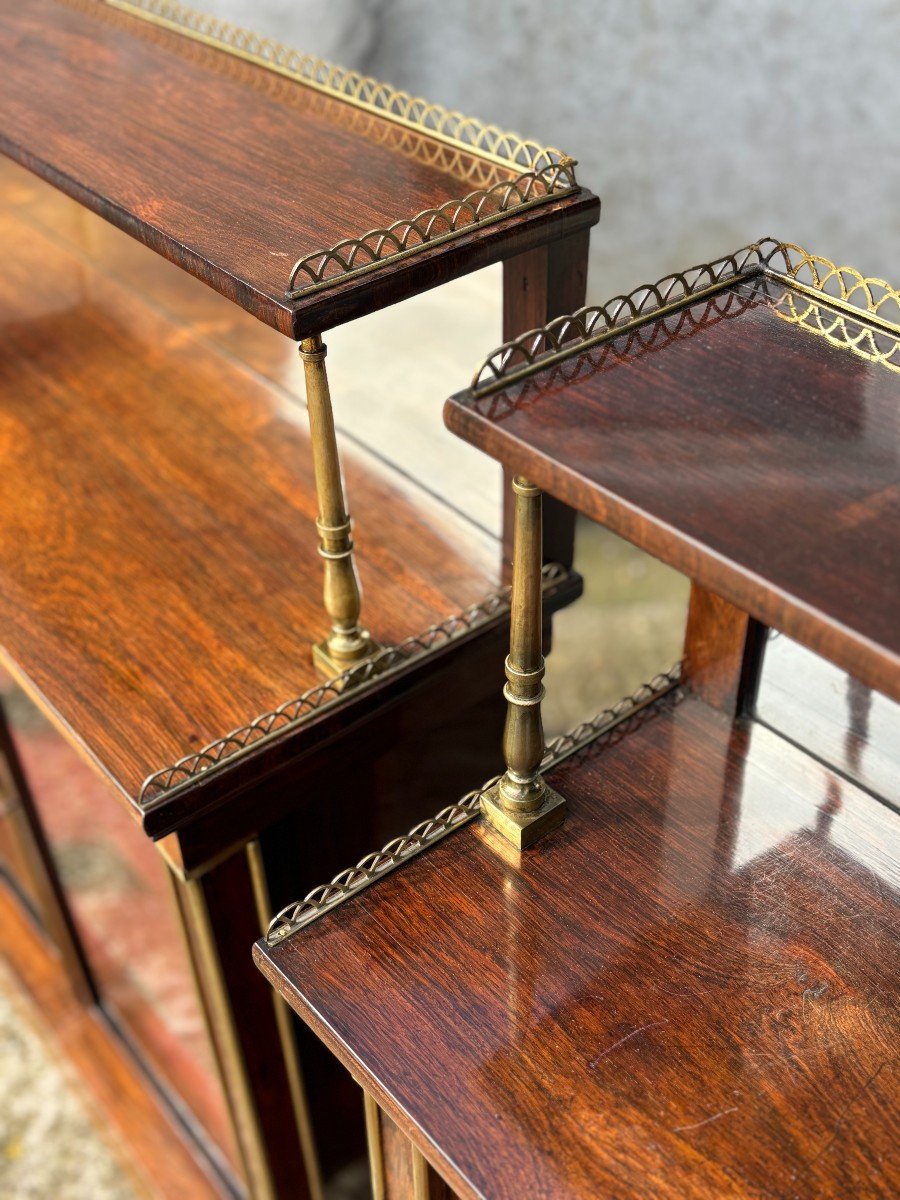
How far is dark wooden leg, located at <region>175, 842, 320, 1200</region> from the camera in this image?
0.97 m

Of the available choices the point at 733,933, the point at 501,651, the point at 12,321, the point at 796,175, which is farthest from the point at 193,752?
the point at 796,175

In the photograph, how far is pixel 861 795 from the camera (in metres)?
0.78

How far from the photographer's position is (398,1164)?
747 millimetres

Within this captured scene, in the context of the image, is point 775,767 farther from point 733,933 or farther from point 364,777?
point 364,777

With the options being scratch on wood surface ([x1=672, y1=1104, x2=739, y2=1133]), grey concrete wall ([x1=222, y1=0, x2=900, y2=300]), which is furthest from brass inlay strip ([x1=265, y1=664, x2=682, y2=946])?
grey concrete wall ([x1=222, y1=0, x2=900, y2=300])

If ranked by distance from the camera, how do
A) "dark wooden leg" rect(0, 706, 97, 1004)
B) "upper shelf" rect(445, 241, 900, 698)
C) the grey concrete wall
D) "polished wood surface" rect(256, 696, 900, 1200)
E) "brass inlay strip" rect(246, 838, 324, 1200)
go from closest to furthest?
"upper shelf" rect(445, 241, 900, 698) < "polished wood surface" rect(256, 696, 900, 1200) < "brass inlay strip" rect(246, 838, 324, 1200) < "dark wooden leg" rect(0, 706, 97, 1004) < the grey concrete wall

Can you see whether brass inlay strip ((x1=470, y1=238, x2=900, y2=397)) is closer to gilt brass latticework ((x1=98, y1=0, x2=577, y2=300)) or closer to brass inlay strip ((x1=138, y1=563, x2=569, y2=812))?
gilt brass latticework ((x1=98, y1=0, x2=577, y2=300))

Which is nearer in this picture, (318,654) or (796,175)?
(318,654)

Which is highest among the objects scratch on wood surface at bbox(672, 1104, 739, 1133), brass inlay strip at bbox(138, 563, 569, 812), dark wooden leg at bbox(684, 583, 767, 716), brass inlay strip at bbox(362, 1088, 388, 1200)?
dark wooden leg at bbox(684, 583, 767, 716)

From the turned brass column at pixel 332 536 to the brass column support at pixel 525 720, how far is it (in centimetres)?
16

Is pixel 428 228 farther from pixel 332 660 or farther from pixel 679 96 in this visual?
pixel 679 96

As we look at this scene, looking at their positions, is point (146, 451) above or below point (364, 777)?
above

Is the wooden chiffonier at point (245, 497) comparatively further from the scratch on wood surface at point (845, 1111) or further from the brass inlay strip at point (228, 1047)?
the scratch on wood surface at point (845, 1111)

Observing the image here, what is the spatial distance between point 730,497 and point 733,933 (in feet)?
0.91
